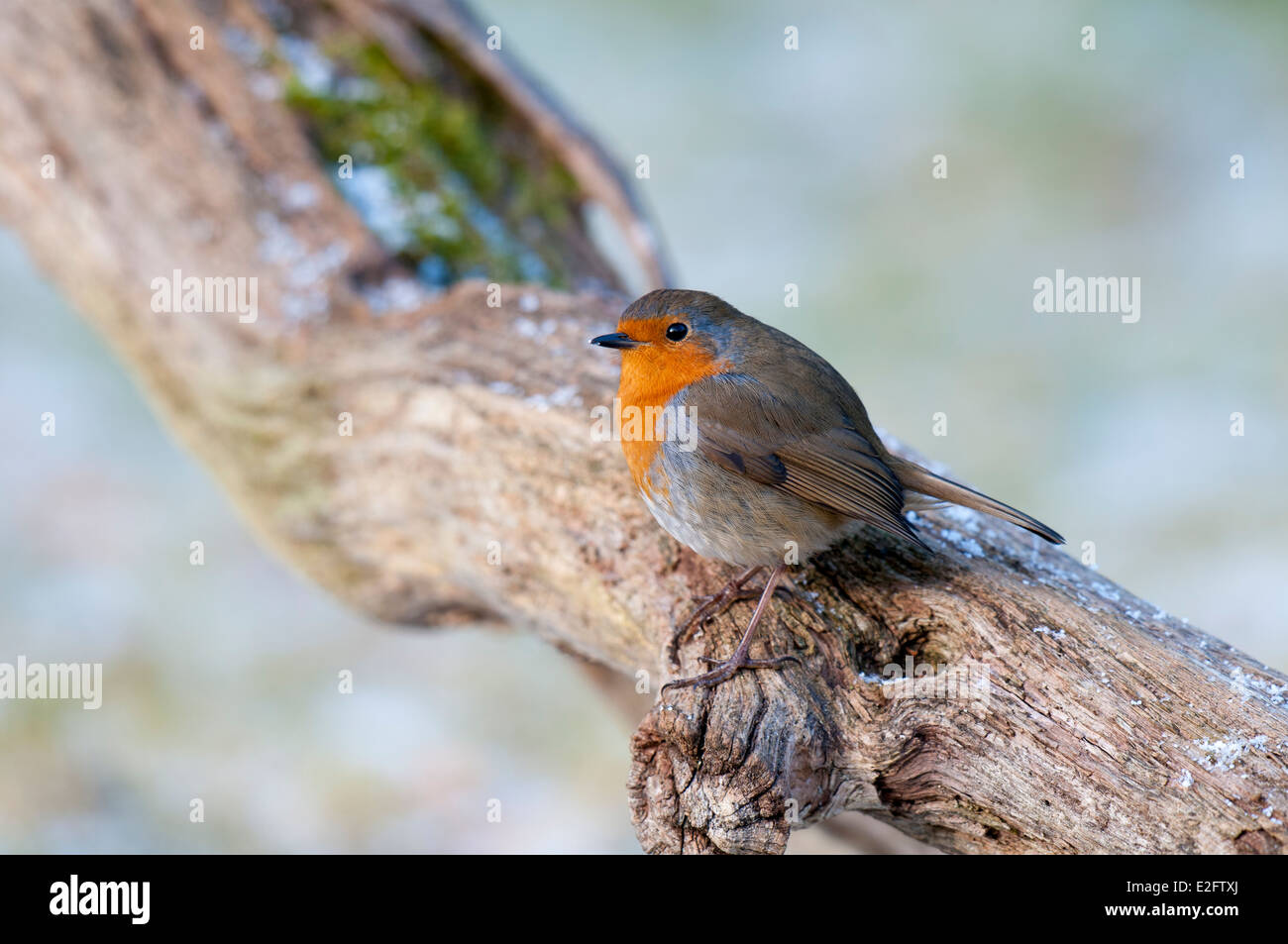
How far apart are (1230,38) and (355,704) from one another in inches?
302

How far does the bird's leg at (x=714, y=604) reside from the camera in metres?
2.79

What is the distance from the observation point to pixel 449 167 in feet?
14.8

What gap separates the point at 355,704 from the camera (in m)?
5.86

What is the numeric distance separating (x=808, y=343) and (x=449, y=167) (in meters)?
3.17

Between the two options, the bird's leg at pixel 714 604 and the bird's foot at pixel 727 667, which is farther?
the bird's leg at pixel 714 604

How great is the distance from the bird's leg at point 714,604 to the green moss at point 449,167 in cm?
186

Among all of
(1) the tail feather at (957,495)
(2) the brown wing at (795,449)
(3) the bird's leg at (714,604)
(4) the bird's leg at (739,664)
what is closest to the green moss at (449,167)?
(2) the brown wing at (795,449)

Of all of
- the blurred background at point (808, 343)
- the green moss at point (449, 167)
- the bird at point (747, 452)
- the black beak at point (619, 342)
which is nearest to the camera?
the bird at point (747, 452)

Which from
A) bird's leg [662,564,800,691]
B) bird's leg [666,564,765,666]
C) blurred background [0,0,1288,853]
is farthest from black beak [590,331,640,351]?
blurred background [0,0,1288,853]

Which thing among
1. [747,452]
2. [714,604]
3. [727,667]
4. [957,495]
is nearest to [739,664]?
[727,667]

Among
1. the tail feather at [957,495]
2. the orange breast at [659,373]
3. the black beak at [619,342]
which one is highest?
the black beak at [619,342]

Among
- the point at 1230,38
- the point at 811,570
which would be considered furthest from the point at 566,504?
the point at 1230,38

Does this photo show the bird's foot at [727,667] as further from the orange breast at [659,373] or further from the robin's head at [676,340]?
the robin's head at [676,340]

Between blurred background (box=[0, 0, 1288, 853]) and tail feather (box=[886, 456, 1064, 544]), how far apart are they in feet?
7.29
